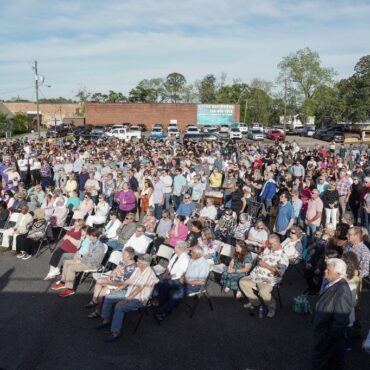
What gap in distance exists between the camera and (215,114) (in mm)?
56000

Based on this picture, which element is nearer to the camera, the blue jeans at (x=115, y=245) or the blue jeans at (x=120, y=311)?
the blue jeans at (x=120, y=311)

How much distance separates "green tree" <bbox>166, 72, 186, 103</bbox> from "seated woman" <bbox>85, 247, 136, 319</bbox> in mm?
84386

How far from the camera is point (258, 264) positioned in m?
6.63

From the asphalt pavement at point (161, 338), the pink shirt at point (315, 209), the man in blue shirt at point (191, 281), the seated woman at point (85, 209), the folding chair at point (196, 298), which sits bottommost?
the asphalt pavement at point (161, 338)

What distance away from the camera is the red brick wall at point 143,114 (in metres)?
55.7

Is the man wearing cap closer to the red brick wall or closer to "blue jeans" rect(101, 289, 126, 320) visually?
"blue jeans" rect(101, 289, 126, 320)

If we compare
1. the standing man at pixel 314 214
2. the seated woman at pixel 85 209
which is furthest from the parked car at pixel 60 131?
the standing man at pixel 314 214

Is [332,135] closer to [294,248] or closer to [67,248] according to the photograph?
[294,248]

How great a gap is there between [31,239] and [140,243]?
2.72 metres

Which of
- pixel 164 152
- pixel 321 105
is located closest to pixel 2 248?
pixel 164 152

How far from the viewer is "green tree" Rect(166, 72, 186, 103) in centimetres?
8912

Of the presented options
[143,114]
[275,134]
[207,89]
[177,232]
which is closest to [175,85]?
[207,89]

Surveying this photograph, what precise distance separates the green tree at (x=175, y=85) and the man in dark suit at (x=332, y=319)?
86.4 metres

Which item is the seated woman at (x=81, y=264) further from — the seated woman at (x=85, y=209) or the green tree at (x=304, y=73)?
the green tree at (x=304, y=73)
